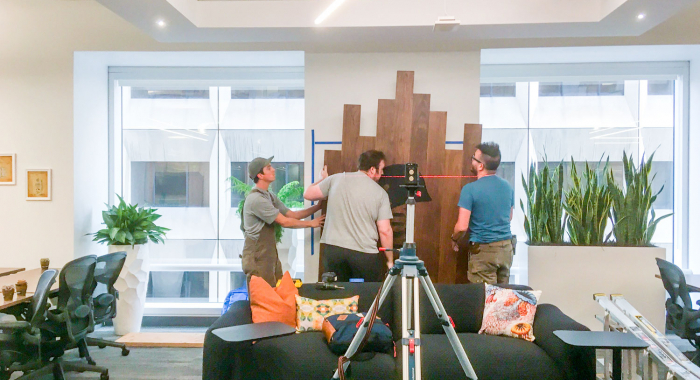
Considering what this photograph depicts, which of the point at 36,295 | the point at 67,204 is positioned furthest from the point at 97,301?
the point at 67,204

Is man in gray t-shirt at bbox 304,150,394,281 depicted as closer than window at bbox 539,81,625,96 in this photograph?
Yes

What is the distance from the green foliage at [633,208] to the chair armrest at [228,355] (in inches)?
123

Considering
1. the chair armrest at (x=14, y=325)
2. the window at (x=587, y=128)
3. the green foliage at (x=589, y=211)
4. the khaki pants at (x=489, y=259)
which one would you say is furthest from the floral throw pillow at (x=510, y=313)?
the chair armrest at (x=14, y=325)

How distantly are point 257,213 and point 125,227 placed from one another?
155cm

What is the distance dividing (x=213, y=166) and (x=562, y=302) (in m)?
3.67

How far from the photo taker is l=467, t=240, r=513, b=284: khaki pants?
3865 mm

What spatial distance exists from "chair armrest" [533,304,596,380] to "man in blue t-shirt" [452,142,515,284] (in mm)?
743

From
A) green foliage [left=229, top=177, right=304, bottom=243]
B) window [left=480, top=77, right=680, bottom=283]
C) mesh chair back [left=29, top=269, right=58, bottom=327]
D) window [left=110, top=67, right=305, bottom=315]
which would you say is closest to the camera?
mesh chair back [left=29, top=269, right=58, bottom=327]

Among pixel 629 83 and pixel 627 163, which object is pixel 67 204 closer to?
pixel 627 163

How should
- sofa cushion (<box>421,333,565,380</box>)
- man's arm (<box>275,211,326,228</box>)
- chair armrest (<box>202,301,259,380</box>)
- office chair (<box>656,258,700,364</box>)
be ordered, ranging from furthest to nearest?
man's arm (<box>275,211,326,228</box>) < office chair (<box>656,258,700,364</box>) < sofa cushion (<box>421,333,565,380</box>) < chair armrest (<box>202,301,259,380</box>)

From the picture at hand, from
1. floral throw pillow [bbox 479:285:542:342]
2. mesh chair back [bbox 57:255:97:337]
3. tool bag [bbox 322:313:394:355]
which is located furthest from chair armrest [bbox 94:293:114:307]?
floral throw pillow [bbox 479:285:542:342]

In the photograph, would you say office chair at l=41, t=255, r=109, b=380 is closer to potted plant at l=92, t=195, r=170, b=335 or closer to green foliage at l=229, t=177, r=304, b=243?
potted plant at l=92, t=195, r=170, b=335

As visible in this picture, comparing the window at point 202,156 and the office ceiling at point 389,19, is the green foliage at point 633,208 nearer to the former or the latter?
the office ceiling at point 389,19

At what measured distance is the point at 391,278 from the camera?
2227 mm
